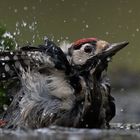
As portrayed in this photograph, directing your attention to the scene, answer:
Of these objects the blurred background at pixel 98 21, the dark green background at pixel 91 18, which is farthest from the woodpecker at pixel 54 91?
the dark green background at pixel 91 18

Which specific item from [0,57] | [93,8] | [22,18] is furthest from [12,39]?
[93,8]

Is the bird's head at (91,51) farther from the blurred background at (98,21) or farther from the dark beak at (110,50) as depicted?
the blurred background at (98,21)

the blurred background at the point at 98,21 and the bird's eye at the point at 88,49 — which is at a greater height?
the blurred background at the point at 98,21

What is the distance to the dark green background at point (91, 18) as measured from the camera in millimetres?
11391

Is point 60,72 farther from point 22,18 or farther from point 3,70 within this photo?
point 22,18

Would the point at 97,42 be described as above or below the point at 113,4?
below

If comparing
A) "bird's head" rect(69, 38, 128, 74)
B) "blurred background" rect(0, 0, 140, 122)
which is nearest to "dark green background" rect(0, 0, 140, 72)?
"blurred background" rect(0, 0, 140, 122)

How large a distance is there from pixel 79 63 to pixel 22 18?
5630 mm

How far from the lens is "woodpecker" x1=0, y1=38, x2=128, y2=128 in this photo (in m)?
5.41

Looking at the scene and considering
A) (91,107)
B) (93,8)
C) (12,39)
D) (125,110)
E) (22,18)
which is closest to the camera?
(91,107)

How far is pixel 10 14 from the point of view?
37.3ft

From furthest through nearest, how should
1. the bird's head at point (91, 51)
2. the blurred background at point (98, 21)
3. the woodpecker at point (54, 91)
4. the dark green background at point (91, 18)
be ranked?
the dark green background at point (91, 18), the blurred background at point (98, 21), the bird's head at point (91, 51), the woodpecker at point (54, 91)

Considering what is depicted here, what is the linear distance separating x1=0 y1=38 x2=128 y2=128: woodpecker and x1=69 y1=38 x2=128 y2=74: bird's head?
3 cm

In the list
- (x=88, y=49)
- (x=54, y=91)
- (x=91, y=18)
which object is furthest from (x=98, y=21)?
(x=54, y=91)
